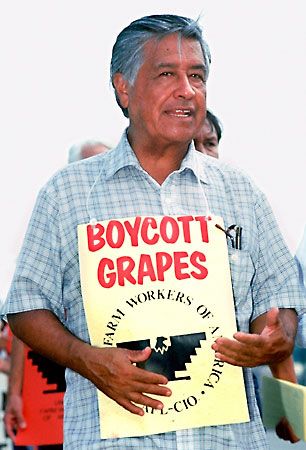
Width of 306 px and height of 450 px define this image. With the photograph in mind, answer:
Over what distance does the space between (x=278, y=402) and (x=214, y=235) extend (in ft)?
1.25

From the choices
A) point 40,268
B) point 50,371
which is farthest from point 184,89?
point 50,371

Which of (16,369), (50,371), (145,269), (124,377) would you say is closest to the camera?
(124,377)

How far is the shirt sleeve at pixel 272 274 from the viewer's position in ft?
8.87

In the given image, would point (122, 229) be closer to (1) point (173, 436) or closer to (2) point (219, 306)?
(2) point (219, 306)

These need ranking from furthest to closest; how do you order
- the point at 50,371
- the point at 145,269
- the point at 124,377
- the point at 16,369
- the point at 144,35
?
1. the point at 16,369
2. the point at 50,371
3. the point at 144,35
4. the point at 145,269
5. the point at 124,377

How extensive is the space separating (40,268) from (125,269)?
20 centimetres

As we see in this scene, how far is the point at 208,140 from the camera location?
4180mm

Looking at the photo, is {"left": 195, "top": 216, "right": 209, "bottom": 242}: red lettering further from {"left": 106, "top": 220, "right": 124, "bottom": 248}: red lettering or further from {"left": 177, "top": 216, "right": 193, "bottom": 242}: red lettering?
{"left": 106, "top": 220, "right": 124, "bottom": 248}: red lettering

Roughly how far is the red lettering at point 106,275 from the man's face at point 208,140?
1.59 m

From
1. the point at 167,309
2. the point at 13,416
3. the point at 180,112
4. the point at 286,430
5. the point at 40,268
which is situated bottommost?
the point at 13,416

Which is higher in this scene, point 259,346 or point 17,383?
point 259,346

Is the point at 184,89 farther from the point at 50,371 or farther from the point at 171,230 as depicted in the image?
the point at 50,371

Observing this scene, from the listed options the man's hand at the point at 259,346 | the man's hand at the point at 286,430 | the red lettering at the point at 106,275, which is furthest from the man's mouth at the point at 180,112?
the man's hand at the point at 286,430

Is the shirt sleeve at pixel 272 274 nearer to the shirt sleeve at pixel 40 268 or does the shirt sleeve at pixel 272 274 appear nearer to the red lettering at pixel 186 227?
the red lettering at pixel 186 227
